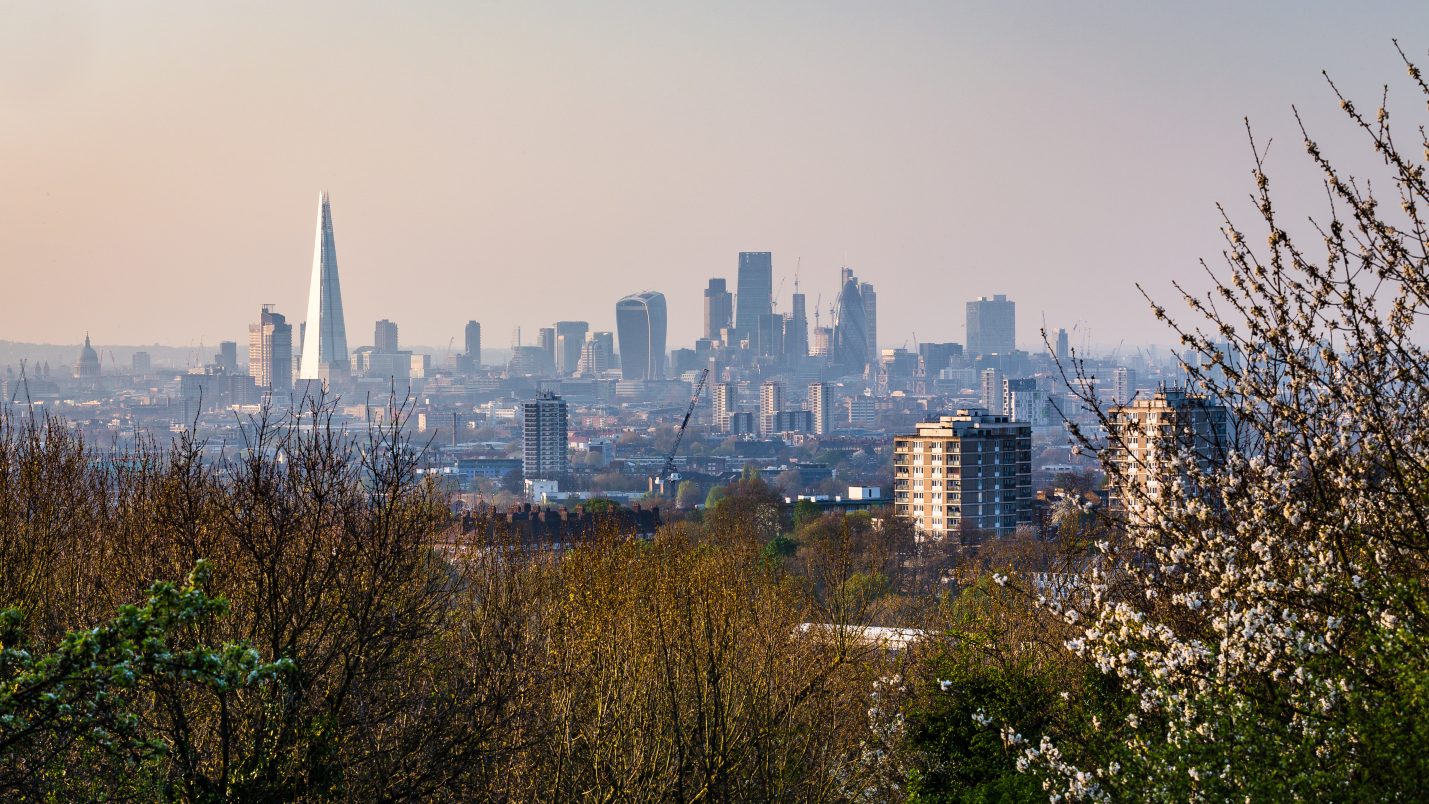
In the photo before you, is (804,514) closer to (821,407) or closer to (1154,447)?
(1154,447)

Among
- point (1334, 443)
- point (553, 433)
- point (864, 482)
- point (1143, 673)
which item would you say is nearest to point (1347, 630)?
point (1334, 443)

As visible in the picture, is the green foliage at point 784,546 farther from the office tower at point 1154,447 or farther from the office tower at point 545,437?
the office tower at point 545,437

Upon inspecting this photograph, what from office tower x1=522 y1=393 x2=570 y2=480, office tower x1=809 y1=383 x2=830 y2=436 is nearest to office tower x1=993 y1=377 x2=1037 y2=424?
office tower x1=809 y1=383 x2=830 y2=436

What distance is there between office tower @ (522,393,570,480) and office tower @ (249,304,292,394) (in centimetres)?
6676

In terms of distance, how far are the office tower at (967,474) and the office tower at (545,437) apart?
196 ft

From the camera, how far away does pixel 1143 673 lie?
554 centimetres

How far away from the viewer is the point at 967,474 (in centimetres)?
6347

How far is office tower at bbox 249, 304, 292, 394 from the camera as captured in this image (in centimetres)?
18200

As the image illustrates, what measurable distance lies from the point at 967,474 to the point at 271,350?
138356mm

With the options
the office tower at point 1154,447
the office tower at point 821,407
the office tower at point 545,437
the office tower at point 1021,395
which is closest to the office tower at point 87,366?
the office tower at point 545,437

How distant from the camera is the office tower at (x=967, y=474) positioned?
62.2m

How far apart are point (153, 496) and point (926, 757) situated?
555cm

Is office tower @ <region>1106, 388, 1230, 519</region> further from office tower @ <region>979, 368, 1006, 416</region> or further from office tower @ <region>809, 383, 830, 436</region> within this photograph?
office tower @ <region>979, 368, 1006, 416</region>

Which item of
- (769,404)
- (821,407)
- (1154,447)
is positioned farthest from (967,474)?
(769,404)
